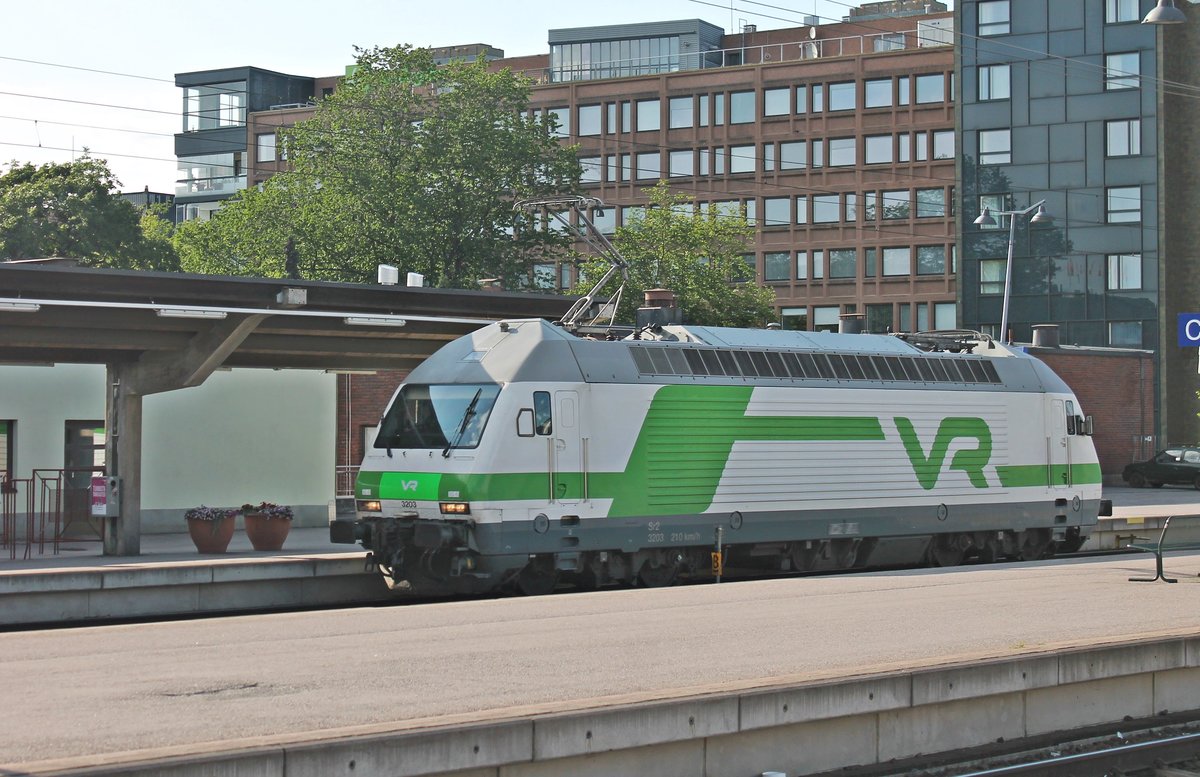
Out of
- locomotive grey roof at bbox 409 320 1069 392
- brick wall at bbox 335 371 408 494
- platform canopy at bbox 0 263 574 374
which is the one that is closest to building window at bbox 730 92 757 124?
brick wall at bbox 335 371 408 494

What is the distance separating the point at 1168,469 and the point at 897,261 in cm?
2550

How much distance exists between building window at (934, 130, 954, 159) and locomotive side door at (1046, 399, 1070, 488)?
50.7 m

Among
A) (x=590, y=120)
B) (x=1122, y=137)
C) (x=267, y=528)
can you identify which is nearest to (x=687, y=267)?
(x=1122, y=137)

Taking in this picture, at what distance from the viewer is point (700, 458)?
65.8 feet

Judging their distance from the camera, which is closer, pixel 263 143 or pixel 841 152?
pixel 841 152

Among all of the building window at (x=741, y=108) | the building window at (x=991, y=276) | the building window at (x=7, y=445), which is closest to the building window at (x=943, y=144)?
the building window at (x=991, y=276)

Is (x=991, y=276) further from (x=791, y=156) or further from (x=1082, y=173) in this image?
(x=791, y=156)

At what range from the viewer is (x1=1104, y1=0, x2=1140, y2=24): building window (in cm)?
6331

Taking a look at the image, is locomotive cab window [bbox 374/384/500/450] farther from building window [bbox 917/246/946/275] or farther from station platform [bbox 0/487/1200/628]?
building window [bbox 917/246/946/275]

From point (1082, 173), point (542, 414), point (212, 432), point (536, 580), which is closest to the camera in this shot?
point (542, 414)

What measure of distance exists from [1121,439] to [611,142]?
34773mm

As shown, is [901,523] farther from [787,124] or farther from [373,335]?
[787,124]

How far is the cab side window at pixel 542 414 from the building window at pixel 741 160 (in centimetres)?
6066

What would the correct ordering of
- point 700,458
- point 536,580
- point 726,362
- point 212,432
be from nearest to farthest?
1. point 536,580
2. point 700,458
3. point 726,362
4. point 212,432
